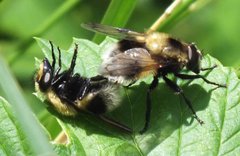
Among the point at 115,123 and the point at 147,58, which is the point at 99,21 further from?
the point at 115,123

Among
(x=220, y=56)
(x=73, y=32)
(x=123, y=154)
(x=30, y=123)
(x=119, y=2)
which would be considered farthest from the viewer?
(x=73, y=32)

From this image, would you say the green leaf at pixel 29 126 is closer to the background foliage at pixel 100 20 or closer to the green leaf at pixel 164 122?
the green leaf at pixel 164 122

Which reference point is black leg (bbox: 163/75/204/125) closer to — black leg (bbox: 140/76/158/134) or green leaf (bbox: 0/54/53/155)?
black leg (bbox: 140/76/158/134)

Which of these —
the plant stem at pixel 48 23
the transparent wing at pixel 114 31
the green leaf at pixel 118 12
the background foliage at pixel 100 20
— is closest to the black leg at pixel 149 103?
the transparent wing at pixel 114 31

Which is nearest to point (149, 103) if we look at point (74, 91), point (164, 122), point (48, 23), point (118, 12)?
point (164, 122)

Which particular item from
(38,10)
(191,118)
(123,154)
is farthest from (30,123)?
(38,10)

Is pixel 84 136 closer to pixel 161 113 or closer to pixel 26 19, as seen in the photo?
pixel 161 113

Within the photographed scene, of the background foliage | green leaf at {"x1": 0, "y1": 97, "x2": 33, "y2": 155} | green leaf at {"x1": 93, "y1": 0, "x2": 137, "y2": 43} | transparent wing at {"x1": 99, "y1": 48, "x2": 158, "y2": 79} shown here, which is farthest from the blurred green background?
green leaf at {"x1": 0, "y1": 97, "x2": 33, "y2": 155}
